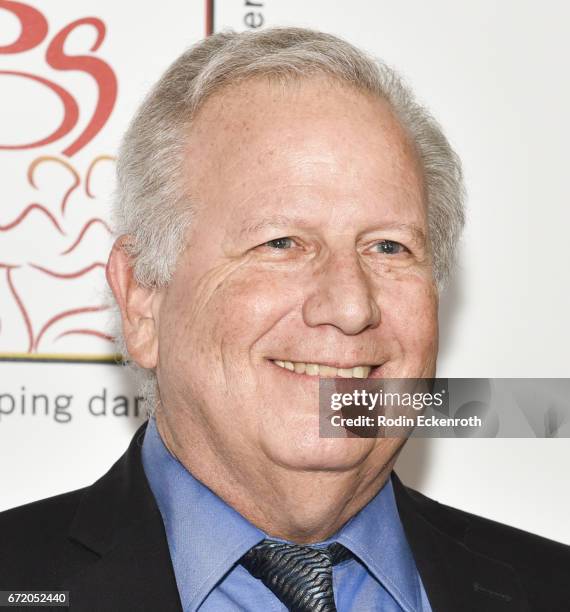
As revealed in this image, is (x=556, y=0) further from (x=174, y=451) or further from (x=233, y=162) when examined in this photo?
(x=174, y=451)

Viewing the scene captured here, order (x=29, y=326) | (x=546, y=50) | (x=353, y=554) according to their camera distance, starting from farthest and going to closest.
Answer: (x=546, y=50) → (x=29, y=326) → (x=353, y=554)

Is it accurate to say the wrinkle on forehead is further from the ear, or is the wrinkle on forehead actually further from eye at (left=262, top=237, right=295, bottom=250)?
the ear

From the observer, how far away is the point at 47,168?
8.13 feet

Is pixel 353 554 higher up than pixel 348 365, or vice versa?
pixel 348 365

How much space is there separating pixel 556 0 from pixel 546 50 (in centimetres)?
14

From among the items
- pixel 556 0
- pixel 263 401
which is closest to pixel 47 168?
pixel 263 401

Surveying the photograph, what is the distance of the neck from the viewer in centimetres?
177

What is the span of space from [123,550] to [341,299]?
0.57 metres

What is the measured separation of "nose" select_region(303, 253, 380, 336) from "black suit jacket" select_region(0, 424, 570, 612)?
476 millimetres

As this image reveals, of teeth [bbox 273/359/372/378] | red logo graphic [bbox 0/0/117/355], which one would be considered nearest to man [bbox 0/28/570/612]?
teeth [bbox 273/359/372/378]

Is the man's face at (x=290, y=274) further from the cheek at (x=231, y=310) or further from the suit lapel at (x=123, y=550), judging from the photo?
the suit lapel at (x=123, y=550)

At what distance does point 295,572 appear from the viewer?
175 cm

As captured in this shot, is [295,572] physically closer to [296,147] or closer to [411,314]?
[411,314]

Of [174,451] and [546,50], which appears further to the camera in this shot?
[546,50]
